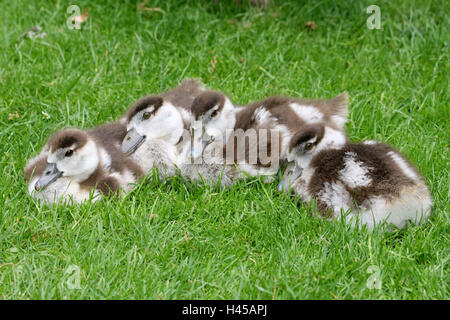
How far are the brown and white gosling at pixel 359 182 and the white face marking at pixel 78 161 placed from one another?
3.90 feet

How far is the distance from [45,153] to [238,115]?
1277mm

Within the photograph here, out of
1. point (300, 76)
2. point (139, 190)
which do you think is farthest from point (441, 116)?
point (139, 190)

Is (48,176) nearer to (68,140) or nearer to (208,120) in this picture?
(68,140)

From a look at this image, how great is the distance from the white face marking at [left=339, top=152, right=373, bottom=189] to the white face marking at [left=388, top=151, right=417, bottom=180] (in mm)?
198

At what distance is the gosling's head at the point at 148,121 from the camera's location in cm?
425

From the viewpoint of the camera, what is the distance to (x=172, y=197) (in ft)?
12.9

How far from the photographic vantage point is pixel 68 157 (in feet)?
12.7

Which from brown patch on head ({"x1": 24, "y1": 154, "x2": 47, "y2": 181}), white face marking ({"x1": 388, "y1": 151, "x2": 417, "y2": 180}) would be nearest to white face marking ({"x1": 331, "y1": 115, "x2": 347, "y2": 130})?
white face marking ({"x1": 388, "y1": 151, "x2": 417, "y2": 180})

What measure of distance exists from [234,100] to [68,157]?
1608mm

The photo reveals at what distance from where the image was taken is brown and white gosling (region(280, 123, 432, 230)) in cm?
354

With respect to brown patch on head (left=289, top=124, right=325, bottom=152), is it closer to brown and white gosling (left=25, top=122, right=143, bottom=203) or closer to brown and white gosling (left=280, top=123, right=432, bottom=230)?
brown and white gosling (left=280, top=123, right=432, bottom=230)

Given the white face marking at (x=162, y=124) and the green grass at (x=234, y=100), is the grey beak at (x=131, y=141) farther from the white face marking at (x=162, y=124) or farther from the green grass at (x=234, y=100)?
the green grass at (x=234, y=100)
